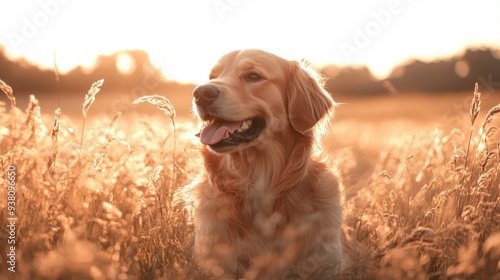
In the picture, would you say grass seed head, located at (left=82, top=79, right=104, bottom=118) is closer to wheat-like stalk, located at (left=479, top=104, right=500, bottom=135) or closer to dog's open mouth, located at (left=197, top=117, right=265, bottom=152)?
dog's open mouth, located at (left=197, top=117, right=265, bottom=152)

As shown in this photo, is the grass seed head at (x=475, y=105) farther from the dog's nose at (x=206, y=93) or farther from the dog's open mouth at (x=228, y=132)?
the dog's nose at (x=206, y=93)

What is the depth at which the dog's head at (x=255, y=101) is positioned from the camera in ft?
11.6

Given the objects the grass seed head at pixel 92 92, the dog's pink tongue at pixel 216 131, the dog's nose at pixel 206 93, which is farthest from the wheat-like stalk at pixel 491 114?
the grass seed head at pixel 92 92

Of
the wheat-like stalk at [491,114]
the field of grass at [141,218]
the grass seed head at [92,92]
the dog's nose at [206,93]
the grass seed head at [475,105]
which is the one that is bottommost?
the field of grass at [141,218]

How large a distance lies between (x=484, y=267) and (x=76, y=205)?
87.1 inches

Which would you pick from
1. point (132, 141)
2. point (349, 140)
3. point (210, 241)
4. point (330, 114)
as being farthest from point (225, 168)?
point (349, 140)

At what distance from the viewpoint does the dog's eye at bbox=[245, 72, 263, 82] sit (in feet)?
12.5

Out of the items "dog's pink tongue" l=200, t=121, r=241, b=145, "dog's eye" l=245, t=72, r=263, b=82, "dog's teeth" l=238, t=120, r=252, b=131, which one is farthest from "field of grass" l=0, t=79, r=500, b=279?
"dog's eye" l=245, t=72, r=263, b=82

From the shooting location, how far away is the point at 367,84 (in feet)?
119

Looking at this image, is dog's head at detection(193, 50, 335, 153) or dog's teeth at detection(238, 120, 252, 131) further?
dog's teeth at detection(238, 120, 252, 131)

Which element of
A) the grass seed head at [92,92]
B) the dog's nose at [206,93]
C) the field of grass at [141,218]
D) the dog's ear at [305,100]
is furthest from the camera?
the dog's ear at [305,100]

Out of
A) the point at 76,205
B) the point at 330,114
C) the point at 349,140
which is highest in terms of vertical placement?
the point at 330,114

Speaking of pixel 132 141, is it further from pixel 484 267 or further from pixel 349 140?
pixel 349 140

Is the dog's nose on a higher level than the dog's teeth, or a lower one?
higher
